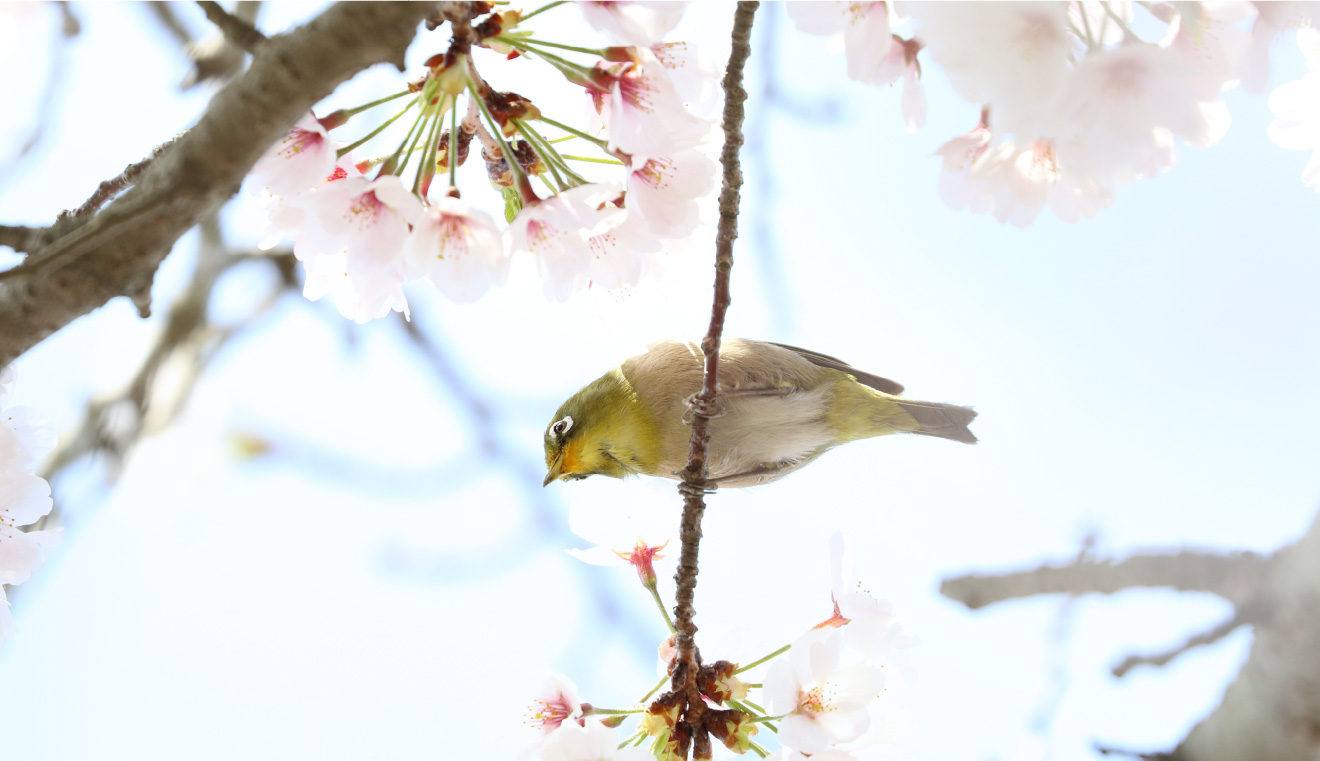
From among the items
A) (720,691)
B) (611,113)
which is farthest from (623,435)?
(611,113)

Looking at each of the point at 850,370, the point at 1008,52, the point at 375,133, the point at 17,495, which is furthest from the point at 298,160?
the point at 850,370

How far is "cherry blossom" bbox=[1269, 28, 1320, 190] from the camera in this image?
1.54 metres

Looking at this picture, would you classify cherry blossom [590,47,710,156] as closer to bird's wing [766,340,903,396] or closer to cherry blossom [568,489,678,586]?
cherry blossom [568,489,678,586]

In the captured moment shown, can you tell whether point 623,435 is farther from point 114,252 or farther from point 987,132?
point 114,252

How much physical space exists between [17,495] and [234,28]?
109 centimetres

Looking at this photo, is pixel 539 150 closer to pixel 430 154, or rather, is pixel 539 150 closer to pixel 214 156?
pixel 430 154

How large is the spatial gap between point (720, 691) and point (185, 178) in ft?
4.75

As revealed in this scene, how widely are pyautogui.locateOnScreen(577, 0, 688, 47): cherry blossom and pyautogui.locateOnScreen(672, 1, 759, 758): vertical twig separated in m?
0.19

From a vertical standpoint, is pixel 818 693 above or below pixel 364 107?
below

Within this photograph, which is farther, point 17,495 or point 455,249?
point 17,495

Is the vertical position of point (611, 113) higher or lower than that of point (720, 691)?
higher

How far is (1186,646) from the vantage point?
0.83m

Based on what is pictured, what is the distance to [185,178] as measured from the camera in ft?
3.52

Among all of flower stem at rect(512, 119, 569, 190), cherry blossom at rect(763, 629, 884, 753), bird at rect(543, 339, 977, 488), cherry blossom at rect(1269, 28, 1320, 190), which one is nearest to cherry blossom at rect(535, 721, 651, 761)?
cherry blossom at rect(763, 629, 884, 753)
